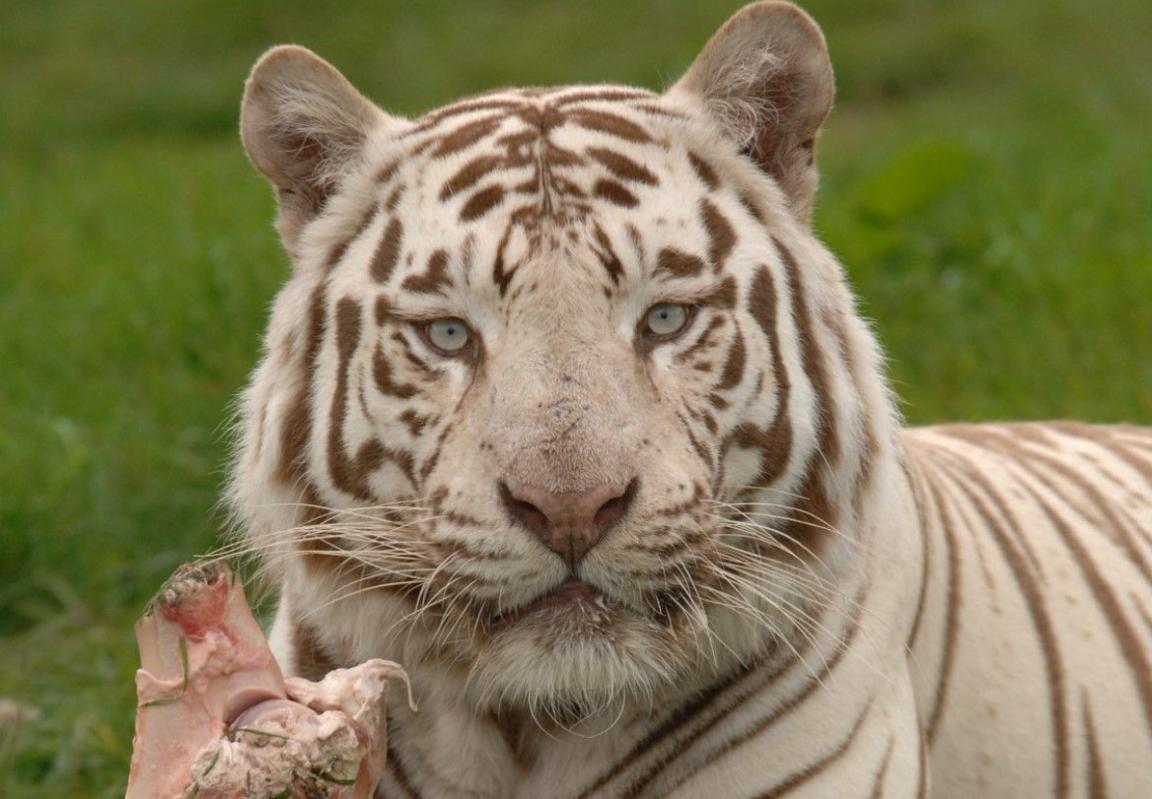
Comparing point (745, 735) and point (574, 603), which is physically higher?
point (574, 603)

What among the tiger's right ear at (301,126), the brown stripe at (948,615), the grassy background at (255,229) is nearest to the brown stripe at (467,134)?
the tiger's right ear at (301,126)

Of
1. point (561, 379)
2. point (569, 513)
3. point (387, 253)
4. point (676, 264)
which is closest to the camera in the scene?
point (569, 513)

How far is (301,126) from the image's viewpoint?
8.21 ft

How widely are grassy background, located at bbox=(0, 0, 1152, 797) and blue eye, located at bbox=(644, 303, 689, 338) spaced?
1.55 metres

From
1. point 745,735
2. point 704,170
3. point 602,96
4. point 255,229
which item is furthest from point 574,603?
point 255,229

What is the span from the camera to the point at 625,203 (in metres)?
2.25

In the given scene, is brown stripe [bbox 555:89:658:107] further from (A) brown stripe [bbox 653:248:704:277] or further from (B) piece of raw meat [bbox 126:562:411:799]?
(B) piece of raw meat [bbox 126:562:411:799]

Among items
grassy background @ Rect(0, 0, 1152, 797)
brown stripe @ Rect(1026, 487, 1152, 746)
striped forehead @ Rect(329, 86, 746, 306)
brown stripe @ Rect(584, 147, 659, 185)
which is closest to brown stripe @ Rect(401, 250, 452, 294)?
striped forehead @ Rect(329, 86, 746, 306)

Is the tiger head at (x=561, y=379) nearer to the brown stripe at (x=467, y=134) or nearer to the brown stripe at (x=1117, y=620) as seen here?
the brown stripe at (x=467, y=134)

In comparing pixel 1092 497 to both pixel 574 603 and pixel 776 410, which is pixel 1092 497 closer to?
pixel 776 410

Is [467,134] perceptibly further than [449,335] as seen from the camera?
Yes

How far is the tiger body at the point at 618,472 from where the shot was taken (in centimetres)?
210

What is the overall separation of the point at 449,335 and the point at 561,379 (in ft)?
0.67

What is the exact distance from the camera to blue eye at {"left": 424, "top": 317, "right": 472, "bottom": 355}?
2.22m
